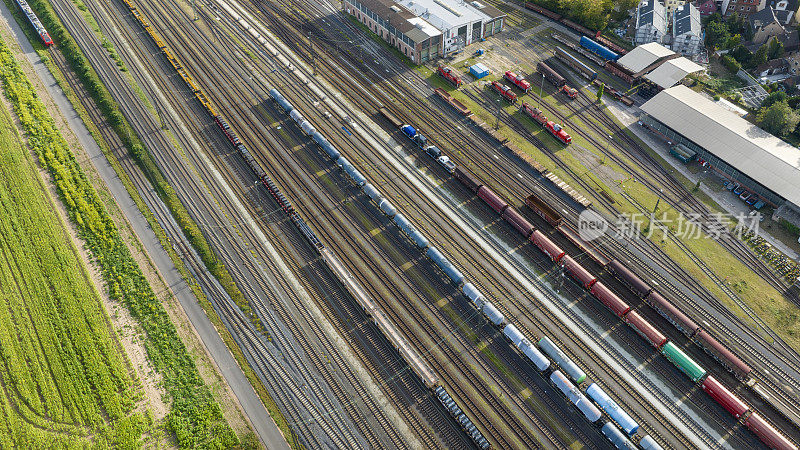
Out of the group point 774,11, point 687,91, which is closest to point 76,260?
point 687,91

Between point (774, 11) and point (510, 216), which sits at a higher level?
point (774, 11)

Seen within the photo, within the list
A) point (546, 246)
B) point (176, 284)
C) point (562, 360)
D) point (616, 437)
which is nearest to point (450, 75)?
point (546, 246)

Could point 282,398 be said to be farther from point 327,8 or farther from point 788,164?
point 327,8

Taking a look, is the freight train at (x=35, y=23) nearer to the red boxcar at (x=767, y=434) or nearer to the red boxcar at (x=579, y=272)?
the red boxcar at (x=579, y=272)

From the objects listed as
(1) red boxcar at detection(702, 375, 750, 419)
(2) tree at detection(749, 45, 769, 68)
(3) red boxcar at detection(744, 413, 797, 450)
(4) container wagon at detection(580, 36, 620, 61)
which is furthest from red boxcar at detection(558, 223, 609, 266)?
(2) tree at detection(749, 45, 769, 68)

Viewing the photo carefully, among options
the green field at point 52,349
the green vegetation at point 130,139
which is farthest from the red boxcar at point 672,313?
the green field at point 52,349

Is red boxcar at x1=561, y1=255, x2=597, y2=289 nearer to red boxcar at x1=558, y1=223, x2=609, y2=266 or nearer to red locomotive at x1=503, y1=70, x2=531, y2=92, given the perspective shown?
red boxcar at x1=558, y1=223, x2=609, y2=266
